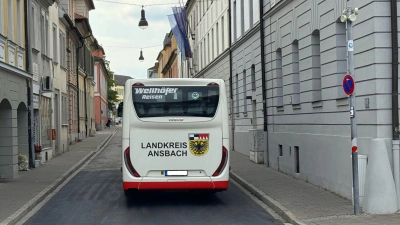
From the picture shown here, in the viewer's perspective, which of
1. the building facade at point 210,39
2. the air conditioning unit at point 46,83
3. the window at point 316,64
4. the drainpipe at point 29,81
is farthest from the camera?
the building facade at point 210,39

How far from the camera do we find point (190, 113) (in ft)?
45.2

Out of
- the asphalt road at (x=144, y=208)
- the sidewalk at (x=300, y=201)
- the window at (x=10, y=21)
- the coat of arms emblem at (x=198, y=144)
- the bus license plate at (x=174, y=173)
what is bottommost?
the asphalt road at (x=144, y=208)

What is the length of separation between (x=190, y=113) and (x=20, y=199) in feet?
14.6

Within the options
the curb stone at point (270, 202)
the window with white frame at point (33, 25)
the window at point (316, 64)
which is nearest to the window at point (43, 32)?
the window with white frame at point (33, 25)

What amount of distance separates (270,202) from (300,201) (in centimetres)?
64

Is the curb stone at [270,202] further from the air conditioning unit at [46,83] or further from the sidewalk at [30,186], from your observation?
the air conditioning unit at [46,83]

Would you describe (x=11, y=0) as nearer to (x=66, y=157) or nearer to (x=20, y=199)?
(x=20, y=199)

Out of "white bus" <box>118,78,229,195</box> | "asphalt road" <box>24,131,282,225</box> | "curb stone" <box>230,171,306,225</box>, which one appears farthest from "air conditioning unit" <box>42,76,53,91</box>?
"white bus" <box>118,78,229,195</box>

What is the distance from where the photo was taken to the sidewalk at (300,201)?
10.8 meters

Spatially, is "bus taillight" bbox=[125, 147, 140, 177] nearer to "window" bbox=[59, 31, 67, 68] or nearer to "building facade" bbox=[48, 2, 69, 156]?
"building facade" bbox=[48, 2, 69, 156]

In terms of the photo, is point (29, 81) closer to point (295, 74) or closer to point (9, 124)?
point (9, 124)

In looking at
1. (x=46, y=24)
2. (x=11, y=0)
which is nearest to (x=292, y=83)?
(x=11, y=0)

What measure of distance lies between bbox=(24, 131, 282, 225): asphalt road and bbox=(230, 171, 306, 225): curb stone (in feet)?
0.73

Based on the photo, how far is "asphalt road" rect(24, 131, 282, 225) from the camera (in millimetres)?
11797
